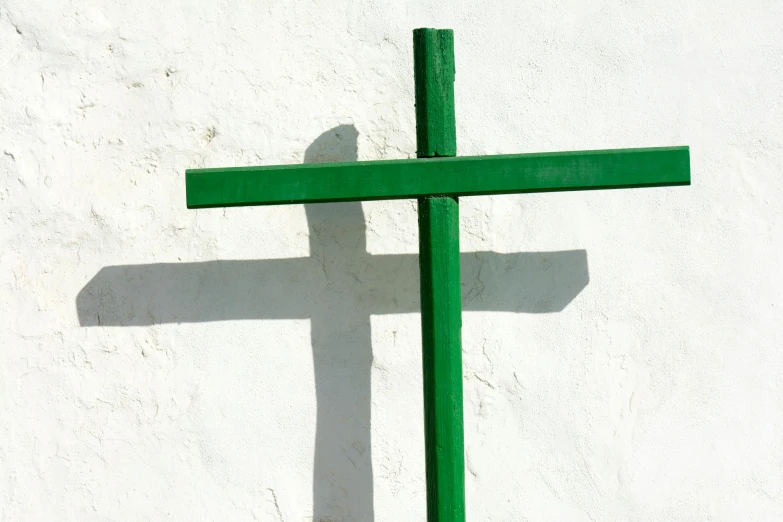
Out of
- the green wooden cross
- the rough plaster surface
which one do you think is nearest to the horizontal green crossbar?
the green wooden cross

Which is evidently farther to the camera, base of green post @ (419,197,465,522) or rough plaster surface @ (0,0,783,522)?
rough plaster surface @ (0,0,783,522)

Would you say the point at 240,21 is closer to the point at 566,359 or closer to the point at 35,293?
the point at 35,293

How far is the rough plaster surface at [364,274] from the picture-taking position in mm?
1829

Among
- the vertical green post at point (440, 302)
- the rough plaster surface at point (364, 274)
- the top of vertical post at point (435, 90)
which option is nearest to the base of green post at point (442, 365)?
the vertical green post at point (440, 302)

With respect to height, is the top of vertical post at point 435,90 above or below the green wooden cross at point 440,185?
above

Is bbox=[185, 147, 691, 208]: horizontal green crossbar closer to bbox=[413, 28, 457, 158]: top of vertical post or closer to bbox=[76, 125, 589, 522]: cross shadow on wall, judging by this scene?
bbox=[413, 28, 457, 158]: top of vertical post

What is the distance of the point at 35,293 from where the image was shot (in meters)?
1.83

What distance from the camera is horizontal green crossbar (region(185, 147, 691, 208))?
1.62m

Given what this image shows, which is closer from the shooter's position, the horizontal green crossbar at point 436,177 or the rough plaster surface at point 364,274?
the horizontal green crossbar at point 436,177

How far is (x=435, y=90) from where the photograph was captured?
5.36 feet

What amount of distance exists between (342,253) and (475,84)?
0.48 metres

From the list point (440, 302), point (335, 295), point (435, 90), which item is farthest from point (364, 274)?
point (435, 90)

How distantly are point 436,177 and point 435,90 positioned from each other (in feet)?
0.56

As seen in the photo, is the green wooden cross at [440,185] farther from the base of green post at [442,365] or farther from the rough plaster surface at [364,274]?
the rough plaster surface at [364,274]
